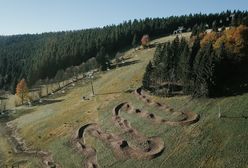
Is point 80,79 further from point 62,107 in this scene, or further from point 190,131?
point 190,131

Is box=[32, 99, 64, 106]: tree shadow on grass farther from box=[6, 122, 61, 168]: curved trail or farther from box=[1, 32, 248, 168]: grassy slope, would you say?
box=[6, 122, 61, 168]: curved trail

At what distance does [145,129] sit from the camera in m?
87.9

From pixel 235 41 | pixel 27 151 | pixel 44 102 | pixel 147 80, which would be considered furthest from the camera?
pixel 44 102

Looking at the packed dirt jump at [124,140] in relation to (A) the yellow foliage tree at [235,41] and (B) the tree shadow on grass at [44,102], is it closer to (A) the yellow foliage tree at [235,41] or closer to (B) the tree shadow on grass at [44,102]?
(A) the yellow foliage tree at [235,41]

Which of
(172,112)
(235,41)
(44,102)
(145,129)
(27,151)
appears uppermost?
(235,41)

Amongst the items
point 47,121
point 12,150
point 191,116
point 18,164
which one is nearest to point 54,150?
point 18,164

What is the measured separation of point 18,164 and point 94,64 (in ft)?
331

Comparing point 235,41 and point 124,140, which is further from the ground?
point 235,41

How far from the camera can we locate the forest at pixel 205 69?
9119 cm

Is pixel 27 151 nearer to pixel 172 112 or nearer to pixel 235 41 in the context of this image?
pixel 172 112

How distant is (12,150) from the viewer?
103875mm

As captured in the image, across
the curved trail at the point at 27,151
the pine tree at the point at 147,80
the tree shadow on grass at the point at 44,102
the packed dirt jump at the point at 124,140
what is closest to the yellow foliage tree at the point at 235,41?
the pine tree at the point at 147,80

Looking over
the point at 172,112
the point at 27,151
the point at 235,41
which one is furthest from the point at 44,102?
the point at 235,41

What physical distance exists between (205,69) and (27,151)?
183 ft
